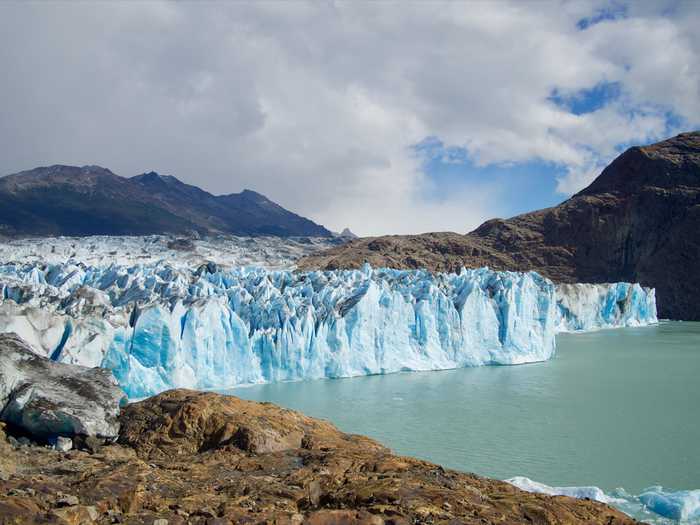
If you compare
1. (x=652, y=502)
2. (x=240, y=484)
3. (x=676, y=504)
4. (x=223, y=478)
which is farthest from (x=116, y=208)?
(x=240, y=484)

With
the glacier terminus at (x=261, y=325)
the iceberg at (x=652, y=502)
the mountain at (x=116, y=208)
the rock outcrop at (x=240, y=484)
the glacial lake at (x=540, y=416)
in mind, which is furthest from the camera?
the mountain at (x=116, y=208)

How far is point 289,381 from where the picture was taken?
15.1 meters

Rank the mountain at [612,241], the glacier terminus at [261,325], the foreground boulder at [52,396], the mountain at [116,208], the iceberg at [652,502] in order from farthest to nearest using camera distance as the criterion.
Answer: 1. the mountain at [116,208]
2. the mountain at [612,241]
3. the glacier terminus at [261,325]
4. the iceberg at [652,502]
5. the foreground boulder at [52,396]

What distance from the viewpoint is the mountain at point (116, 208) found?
265 feet

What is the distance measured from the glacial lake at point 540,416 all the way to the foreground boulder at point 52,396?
523 centimetres

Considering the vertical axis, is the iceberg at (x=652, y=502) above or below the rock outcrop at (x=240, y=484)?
below

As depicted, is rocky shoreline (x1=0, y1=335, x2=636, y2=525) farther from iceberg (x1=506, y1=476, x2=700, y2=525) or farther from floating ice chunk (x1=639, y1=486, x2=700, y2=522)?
floating ice chunk (x1=639, y1=486, x2=700, y2=522)

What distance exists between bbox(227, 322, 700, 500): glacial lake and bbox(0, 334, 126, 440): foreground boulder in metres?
5.23

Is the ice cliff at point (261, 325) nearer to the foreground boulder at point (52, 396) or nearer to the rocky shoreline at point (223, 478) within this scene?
the foreground boulder at point (52, 396)

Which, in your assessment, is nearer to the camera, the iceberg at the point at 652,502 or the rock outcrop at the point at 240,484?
the rock outcrop at the point at 240,484

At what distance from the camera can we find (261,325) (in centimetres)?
1544

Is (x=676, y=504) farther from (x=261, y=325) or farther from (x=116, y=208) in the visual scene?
(x=116, y=208)

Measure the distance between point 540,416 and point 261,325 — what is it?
23.7ft

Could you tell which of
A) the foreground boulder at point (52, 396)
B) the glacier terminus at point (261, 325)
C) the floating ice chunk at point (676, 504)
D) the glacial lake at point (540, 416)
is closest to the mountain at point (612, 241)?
the glacier terminus at point (261, 325)
